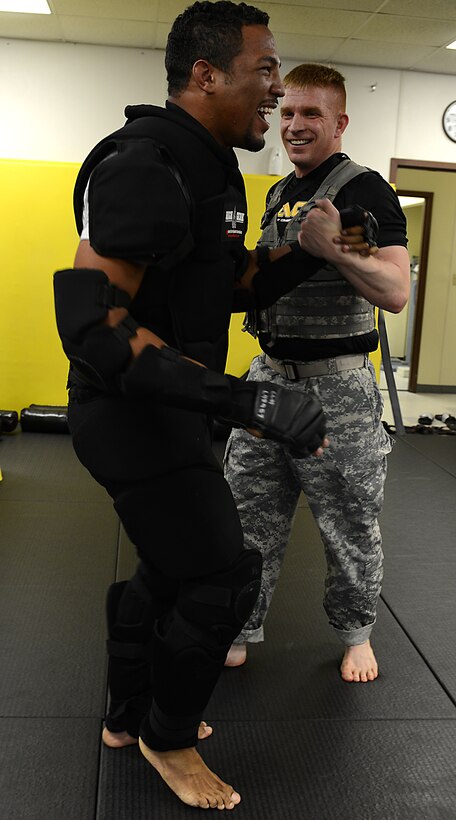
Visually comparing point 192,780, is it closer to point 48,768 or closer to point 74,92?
point 48,768

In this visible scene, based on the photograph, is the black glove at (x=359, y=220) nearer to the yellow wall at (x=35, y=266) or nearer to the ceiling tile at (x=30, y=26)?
the yellow wall at (x=35, y=266)

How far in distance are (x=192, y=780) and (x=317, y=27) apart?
16.9 ft

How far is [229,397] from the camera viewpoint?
1.44m

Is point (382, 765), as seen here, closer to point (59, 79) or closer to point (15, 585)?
point (15, 585)

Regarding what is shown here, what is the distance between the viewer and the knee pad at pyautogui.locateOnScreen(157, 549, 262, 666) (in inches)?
63.7

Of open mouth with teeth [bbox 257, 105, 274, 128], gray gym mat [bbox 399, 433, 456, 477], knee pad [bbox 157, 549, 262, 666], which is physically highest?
open mouth with teeth [bbox 257, 105, 274, 128]

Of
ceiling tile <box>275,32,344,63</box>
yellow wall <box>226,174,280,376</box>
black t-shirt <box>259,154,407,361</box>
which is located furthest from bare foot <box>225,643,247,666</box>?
ceiling tile <box>275,32,344,63</box>

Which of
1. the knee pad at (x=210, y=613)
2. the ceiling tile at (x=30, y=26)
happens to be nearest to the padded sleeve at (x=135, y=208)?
the knee pad at (x=210, y=613)

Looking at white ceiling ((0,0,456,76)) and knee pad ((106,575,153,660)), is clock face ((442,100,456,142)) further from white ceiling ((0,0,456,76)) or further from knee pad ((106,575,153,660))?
knee pad ((106,575,153,660))

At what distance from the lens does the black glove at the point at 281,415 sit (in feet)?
4.70

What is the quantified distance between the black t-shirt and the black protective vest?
47 centimetres

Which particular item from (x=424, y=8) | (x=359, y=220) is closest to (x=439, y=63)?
(x=424, y=8)

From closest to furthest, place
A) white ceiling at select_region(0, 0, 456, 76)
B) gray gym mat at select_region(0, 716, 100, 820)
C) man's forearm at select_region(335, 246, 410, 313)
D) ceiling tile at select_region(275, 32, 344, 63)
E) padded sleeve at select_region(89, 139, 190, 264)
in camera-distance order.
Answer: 1. padded sleeve at select_region(89, 139, 190, 264)
2. gray gym mat at select_region(0, 716, 100, 820)
3. man's forearm at select_region(335, 246, 410, 313)
4. white ceiling at select_region(0, 0, 456, 76)
5. ceiling tile at select_region(275, 32, 344, 63)

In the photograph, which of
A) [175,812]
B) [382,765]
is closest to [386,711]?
[382,765]
